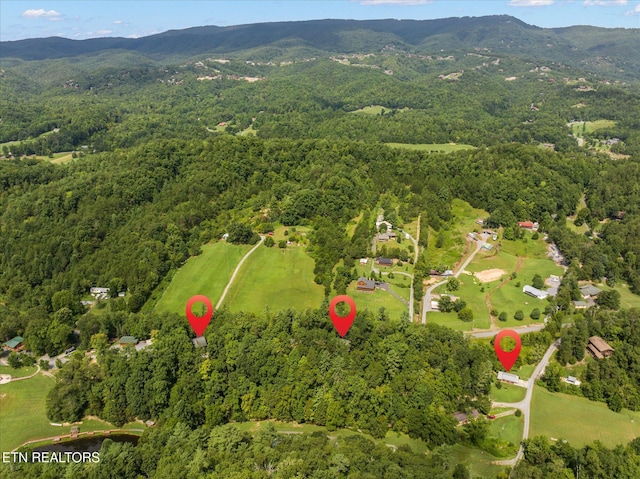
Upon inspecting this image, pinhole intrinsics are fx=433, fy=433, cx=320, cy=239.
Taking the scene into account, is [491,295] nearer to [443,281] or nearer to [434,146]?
[443,281]

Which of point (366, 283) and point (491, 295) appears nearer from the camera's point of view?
point (491, 295)

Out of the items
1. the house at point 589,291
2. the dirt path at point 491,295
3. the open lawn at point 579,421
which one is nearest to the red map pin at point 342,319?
the dirt path at point 491,295

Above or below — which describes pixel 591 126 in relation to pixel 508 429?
above

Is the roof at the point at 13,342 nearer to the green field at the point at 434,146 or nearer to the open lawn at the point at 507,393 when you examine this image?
the open lawn at the point at 507,393

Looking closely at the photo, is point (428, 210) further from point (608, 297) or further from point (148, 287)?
point (148, 287)

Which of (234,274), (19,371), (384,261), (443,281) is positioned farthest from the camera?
(384,261)

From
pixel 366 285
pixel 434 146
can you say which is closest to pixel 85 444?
pixel 366 285

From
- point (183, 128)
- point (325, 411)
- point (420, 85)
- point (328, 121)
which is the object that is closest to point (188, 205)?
point (325, 411)
